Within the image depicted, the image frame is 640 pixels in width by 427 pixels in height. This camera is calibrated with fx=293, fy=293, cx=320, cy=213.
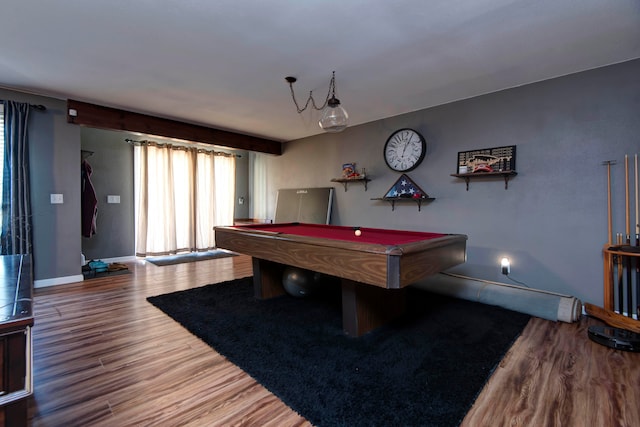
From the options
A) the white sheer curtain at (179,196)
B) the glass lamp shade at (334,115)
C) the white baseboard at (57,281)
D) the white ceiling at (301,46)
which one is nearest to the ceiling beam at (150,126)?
the white ceiling at (301,46)

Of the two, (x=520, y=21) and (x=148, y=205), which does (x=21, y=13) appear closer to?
(x=520, y=21)

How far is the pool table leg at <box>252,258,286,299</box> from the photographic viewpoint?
3.14m

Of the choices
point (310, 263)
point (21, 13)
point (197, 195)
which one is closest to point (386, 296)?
point (310, 263)

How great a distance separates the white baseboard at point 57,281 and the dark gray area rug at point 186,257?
3.86ft

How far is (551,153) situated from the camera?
2922mm

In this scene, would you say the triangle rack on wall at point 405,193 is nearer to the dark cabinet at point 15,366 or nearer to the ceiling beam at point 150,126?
the ceiling beam at point 150,126

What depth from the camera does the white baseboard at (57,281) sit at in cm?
354

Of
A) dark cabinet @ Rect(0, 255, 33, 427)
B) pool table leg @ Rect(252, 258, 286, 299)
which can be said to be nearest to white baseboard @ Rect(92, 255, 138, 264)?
pool table leg @ Rect(252, 258, 286, 299)

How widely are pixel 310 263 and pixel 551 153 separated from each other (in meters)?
2.69

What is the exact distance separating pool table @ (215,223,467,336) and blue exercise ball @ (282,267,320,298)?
25 centimetres

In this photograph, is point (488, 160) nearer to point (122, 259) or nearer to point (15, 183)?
point (15, 183)

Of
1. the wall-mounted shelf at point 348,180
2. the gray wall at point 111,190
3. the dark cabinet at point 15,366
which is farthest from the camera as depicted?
the gray wall at point 111,190

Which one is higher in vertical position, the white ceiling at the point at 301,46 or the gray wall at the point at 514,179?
the white ceiling at the point at 301,46

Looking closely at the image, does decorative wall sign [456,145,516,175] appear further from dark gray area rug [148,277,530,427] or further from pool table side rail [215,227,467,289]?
dark gray area rug [148,277,530,427]
